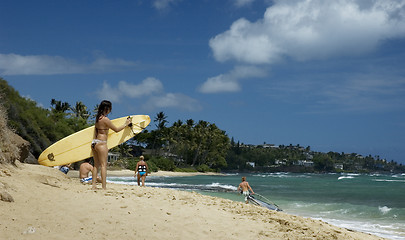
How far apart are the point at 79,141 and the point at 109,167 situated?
158 ft

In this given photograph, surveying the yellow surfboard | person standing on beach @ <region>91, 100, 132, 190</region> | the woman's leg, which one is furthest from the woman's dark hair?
the yellow surfboard

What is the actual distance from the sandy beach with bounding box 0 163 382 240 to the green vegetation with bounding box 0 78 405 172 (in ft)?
24.1

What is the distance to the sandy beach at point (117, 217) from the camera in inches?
221

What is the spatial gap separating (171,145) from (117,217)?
81.7 meters

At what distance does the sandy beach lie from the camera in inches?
221

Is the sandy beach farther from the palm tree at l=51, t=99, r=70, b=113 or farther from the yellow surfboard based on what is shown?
the palm tree at l=51, t=99, r=70, b=113

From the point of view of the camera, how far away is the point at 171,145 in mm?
87750

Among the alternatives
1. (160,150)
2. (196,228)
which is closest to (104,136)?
(196,228)

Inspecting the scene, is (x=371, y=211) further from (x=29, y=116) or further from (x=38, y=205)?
(x=29, y=116)

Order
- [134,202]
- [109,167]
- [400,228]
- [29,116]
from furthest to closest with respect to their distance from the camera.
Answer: [109,167], [29,116], [400,228], [134,202]

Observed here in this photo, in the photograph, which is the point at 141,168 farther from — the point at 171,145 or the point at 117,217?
the point at 171,145

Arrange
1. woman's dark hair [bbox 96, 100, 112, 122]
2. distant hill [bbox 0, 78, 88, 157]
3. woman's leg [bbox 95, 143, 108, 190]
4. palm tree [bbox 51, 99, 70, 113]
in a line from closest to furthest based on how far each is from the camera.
A: 1. woman's leg [bbox 95, 143, 108, 190]
2. woman's dark hair [bbox 96, 100, 112, 122]
3. distant hill [bbox 0, 78, 88, 157]
4. palm tree [bbox 51, 99, 70, 113]

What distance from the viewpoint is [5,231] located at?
5.14 meters

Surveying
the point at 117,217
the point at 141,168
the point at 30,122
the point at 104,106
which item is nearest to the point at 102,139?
the point at 104,106
